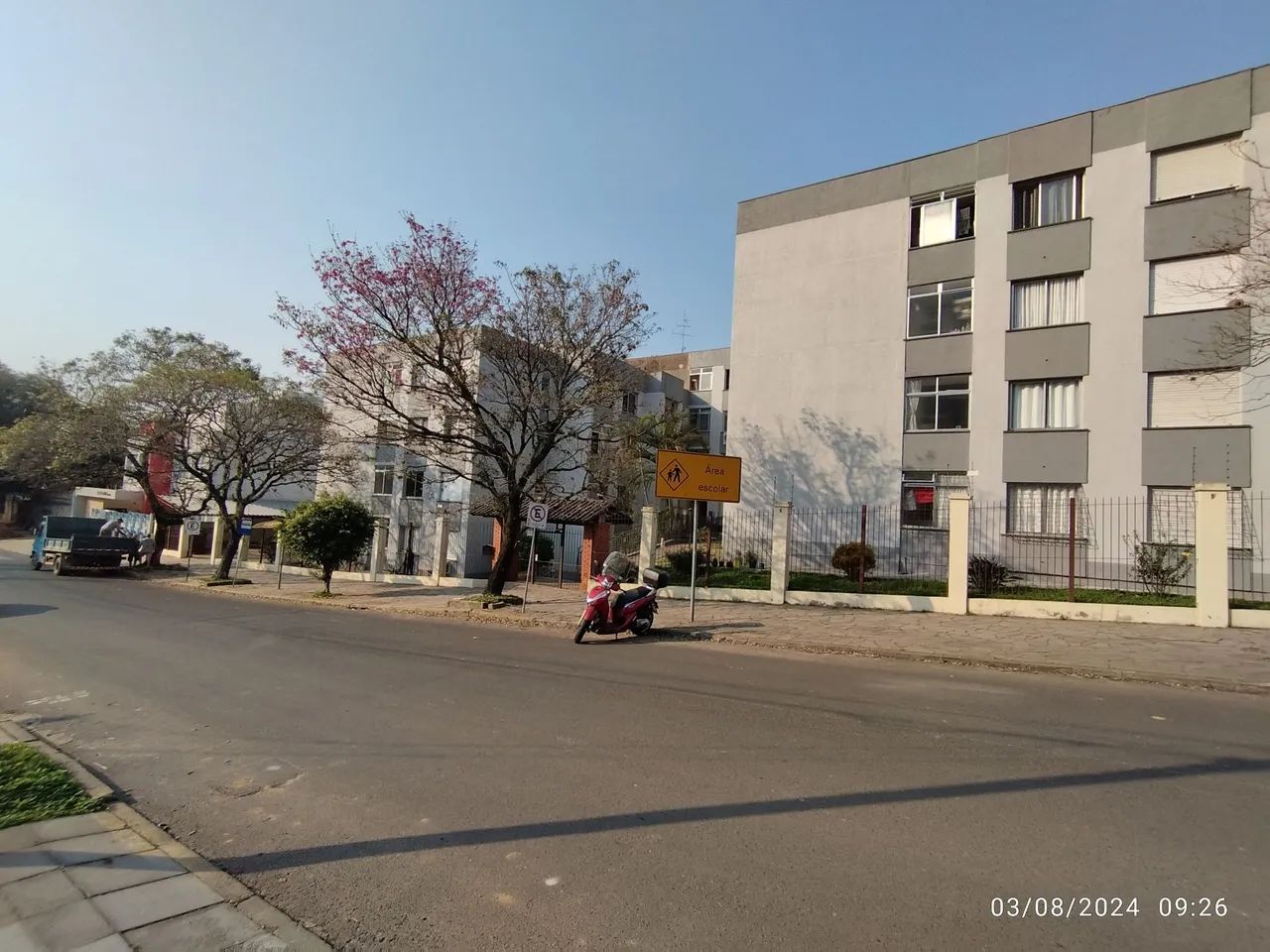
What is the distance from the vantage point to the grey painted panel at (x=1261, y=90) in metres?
17.2

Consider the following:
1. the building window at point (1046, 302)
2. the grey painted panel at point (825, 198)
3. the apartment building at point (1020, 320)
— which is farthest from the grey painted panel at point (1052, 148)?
the grey painted panel at point (825, 198)

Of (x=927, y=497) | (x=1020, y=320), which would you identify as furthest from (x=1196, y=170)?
(x=927, y=497)

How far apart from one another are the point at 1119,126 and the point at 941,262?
17.1ft

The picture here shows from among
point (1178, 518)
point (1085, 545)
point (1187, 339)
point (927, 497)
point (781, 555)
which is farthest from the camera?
point (927, 497)

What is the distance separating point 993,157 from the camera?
68.5 ft

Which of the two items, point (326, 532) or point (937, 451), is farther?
point (326, 532)

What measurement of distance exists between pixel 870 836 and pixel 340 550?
835 inches

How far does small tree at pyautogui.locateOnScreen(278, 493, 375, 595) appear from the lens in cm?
2206

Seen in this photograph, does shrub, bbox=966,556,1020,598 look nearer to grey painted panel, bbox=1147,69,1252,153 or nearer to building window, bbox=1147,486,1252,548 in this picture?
building window, bbox=1147,486,1252,548

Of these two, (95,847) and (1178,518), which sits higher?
(1178,518)

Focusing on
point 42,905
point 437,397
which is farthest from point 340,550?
point 42,905

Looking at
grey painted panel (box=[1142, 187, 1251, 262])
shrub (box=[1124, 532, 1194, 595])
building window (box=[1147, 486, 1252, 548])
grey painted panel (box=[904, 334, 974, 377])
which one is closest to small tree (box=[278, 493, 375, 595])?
grey painted panel (box=[904, 334, 974, 377])

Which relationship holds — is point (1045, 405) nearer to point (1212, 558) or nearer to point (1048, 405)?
point (1048, 405)

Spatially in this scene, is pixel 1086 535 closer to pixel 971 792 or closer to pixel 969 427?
pixel 969 427
